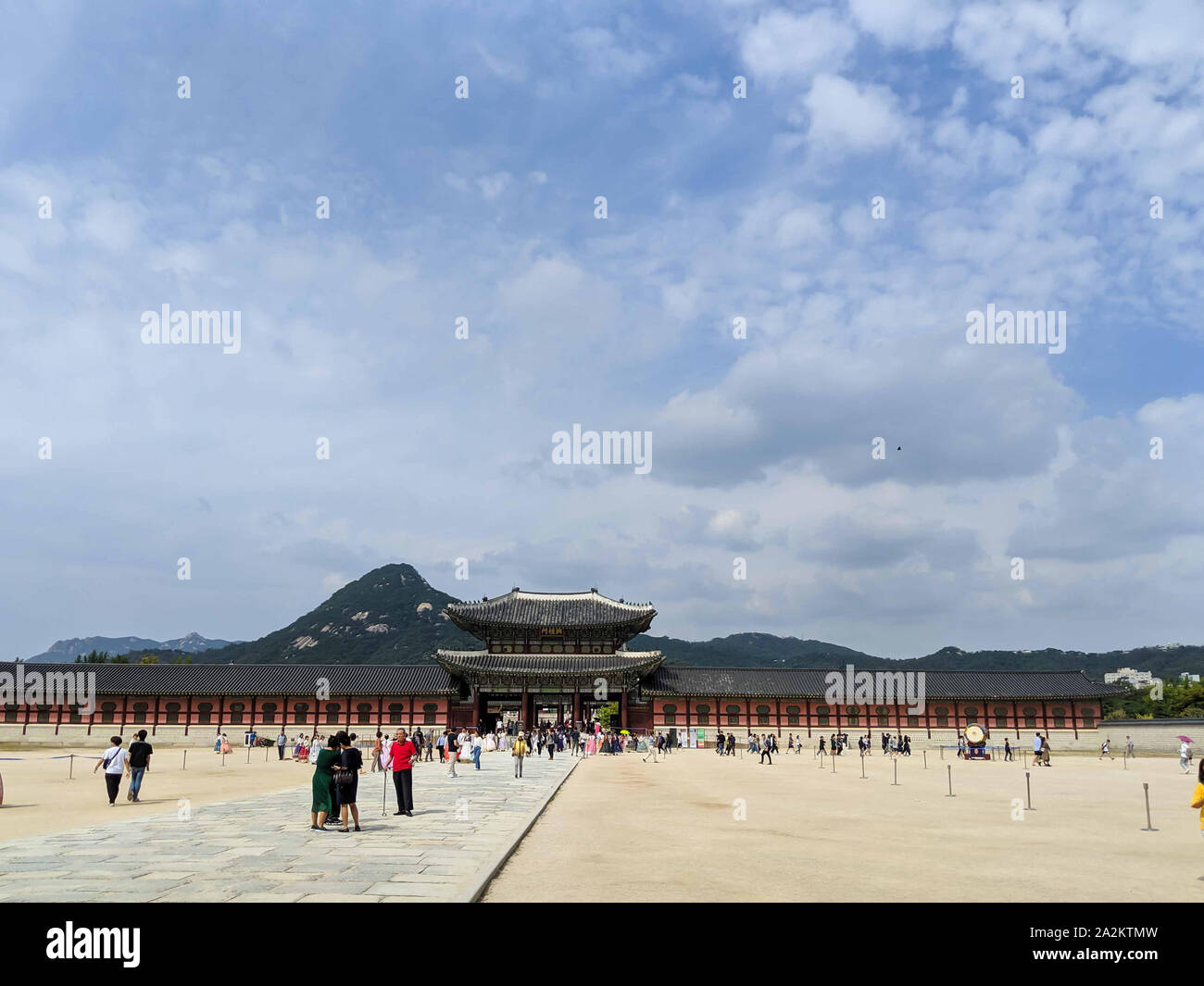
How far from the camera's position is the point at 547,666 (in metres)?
61.3

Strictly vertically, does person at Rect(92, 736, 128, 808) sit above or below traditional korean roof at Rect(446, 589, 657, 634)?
below

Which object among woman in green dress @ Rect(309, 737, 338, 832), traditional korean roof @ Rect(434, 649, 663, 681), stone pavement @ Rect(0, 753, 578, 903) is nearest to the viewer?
stone pavement @ Rect(0, 753, 578, 903)

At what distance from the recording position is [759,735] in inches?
2339

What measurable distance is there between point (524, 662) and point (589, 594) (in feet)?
32.3

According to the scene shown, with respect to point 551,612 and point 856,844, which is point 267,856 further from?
point 551,612

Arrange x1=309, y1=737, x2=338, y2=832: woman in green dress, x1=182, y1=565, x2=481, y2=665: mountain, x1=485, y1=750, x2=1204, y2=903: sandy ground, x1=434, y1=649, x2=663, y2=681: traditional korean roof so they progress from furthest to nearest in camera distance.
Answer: x1=182, y1=565, x2=481, y2=665: mountain
x1=434, y1=649, x2=663, y2=681: traditional korean roof
x1=309, y1=737, x2=338, y2=832: woman in green dress
x1=485, y1=750, x2=1204, y2=903: sandy ground

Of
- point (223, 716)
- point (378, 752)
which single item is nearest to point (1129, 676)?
point (223, 716)

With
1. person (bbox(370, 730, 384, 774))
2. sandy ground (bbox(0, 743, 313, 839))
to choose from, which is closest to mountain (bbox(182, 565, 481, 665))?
sandy ground (bbox(0, 743, 313, 839))

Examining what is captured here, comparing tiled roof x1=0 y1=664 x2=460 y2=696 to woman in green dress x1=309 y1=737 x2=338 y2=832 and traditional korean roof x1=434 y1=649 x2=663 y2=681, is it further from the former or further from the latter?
woman in green dress x1=309 y1=737 x2=338 y2=832

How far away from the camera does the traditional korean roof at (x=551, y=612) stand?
6381 cm

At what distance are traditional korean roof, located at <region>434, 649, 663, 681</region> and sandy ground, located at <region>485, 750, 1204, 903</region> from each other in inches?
1236

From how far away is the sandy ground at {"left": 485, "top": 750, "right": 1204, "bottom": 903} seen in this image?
9930 mm
